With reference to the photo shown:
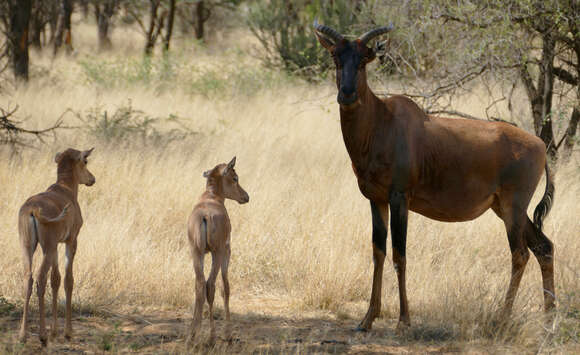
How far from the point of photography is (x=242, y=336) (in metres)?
5.79

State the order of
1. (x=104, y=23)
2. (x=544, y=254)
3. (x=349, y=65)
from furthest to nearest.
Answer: (x=104, y=23)
(x=544, y=254)
(x=349, y=65)

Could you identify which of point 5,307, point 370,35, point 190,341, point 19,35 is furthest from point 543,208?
point 19,35

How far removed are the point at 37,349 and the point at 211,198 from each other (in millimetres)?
1709

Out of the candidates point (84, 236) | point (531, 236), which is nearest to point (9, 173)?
point (84, 236)

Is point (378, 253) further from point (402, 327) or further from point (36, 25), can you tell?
point (36, 25)

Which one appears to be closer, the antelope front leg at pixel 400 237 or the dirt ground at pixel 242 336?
the dirt ground at pixel 242 336

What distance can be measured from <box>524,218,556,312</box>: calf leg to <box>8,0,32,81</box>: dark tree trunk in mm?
10517

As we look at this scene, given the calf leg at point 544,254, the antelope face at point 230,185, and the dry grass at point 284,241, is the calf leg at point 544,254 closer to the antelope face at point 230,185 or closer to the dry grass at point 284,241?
the dry grass at point 284,241

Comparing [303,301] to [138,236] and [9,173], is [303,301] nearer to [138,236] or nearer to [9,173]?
[138,236]

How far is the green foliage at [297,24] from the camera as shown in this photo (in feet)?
64.8

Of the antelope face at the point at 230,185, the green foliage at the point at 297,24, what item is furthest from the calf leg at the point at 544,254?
the green foliage at the point at 297,24

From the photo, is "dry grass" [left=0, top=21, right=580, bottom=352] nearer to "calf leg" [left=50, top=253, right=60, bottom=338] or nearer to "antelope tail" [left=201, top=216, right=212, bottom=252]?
"calf leg" [left=50, top=253, right=60, bottom=338]

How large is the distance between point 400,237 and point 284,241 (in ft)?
7.14

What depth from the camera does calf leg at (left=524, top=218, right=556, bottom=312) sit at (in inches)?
252
